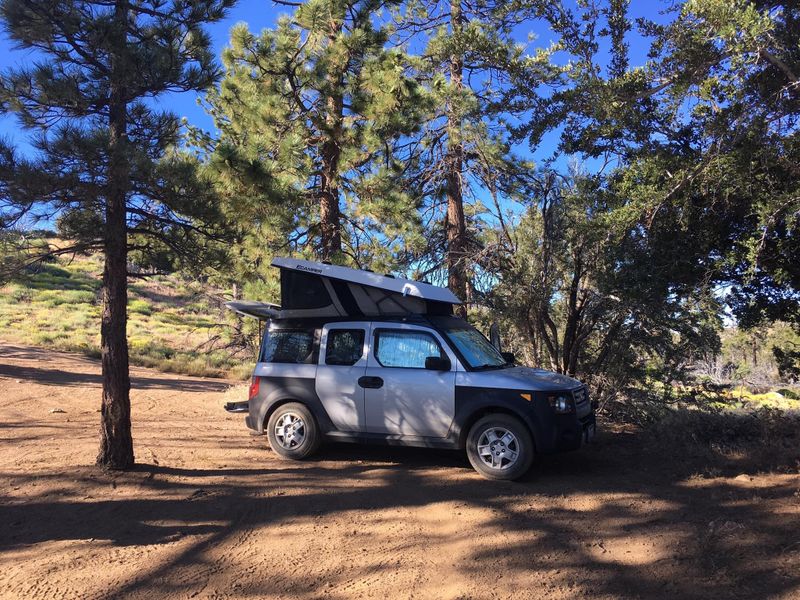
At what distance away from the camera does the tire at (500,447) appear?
21.0ft

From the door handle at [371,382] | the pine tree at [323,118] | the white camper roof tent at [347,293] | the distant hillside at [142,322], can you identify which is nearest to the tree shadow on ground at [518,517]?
the door handle at [371,382]

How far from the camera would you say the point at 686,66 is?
21.8 feet

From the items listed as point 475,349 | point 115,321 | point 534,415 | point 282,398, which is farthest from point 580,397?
point 115,321

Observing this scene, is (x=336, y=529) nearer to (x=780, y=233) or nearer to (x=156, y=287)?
(x=780, y=233)

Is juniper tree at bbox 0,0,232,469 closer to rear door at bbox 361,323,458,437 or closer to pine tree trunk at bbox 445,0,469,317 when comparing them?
rear door at bbox 361,323,458,437

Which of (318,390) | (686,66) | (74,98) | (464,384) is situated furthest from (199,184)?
(686,66)

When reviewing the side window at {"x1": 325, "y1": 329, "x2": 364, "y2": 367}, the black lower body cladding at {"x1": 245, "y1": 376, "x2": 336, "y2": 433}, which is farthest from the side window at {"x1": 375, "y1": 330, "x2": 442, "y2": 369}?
the black lower body cladding at {"x1": 245, "y1": 376, "x2": 336, "y2": 433}

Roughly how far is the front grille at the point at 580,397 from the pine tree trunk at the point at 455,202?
208 inches

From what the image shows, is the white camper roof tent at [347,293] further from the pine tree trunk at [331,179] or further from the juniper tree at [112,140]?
the pine tree trunk at [331,179]

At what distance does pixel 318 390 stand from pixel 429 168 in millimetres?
7327

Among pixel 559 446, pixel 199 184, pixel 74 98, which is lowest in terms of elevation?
pixel 559 446

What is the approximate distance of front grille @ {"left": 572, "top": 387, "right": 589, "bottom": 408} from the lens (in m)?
6.71

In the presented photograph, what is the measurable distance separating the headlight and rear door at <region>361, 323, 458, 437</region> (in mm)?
1113

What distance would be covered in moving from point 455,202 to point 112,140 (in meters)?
8.58
